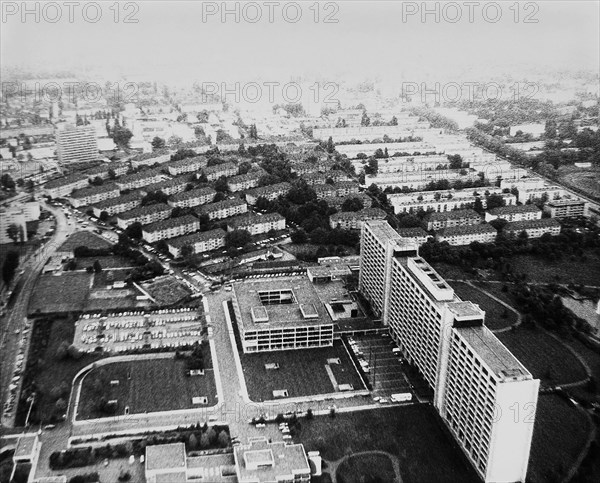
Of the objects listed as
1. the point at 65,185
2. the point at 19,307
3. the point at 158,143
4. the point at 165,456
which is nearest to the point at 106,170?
the point at 65,185

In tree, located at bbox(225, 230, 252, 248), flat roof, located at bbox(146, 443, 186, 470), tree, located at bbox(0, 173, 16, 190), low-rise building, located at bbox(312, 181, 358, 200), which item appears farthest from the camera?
low-rise building, located at bbox(312, 181, 358, 200)

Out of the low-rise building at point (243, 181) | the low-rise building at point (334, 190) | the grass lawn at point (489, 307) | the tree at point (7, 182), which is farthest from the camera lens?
the low-rise building at point (243, 181)

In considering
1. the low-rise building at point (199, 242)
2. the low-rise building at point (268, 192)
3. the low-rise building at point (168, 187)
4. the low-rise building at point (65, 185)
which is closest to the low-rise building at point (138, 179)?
the low-rise building at point (168, 187)

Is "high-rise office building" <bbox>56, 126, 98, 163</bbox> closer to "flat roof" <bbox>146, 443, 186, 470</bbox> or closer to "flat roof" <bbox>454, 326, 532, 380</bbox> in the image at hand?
"flat roof" <bbox>146, 443, 186, 470</bbox>

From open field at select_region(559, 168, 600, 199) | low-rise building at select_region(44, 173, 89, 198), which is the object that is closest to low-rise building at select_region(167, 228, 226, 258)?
low-rise building at select_region(44, 173, 89, 198)

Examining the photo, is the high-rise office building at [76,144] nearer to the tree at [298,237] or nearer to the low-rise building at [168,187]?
the low-rise building at [168,187]
